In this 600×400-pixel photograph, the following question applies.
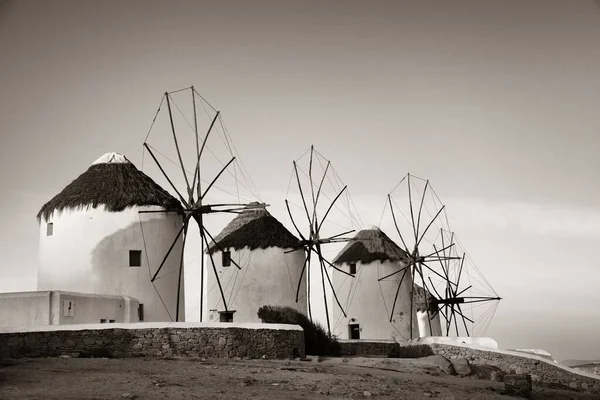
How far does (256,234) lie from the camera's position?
31.3m

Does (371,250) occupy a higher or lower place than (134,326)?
higher

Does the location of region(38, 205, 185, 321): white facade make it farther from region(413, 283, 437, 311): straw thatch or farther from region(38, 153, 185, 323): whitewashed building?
region(413, 283, 437, 311): straw thatch

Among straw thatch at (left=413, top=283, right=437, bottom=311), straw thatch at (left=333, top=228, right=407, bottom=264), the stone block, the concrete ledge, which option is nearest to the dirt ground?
the stone block

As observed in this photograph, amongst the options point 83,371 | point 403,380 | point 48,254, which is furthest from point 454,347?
point 83,371

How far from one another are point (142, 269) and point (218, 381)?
1136 centimetres

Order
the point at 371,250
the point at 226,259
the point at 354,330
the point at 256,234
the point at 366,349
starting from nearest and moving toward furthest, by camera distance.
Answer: the point at 366,349
the point at 256,234
the point at 226,259
the point at 354,330
the point at 371,250

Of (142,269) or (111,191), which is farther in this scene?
(111,191)

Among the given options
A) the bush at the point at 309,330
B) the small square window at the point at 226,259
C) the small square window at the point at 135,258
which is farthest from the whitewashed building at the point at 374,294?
the small square window at the point at 135,258

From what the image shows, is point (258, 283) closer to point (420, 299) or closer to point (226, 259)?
point (226, 259)

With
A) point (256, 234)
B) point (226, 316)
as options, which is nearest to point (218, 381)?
point (226, 316)

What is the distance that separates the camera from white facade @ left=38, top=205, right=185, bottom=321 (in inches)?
963

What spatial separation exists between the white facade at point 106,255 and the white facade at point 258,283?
557cm

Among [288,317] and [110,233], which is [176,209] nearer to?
[110,233]

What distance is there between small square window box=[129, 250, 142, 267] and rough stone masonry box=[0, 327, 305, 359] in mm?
6452
